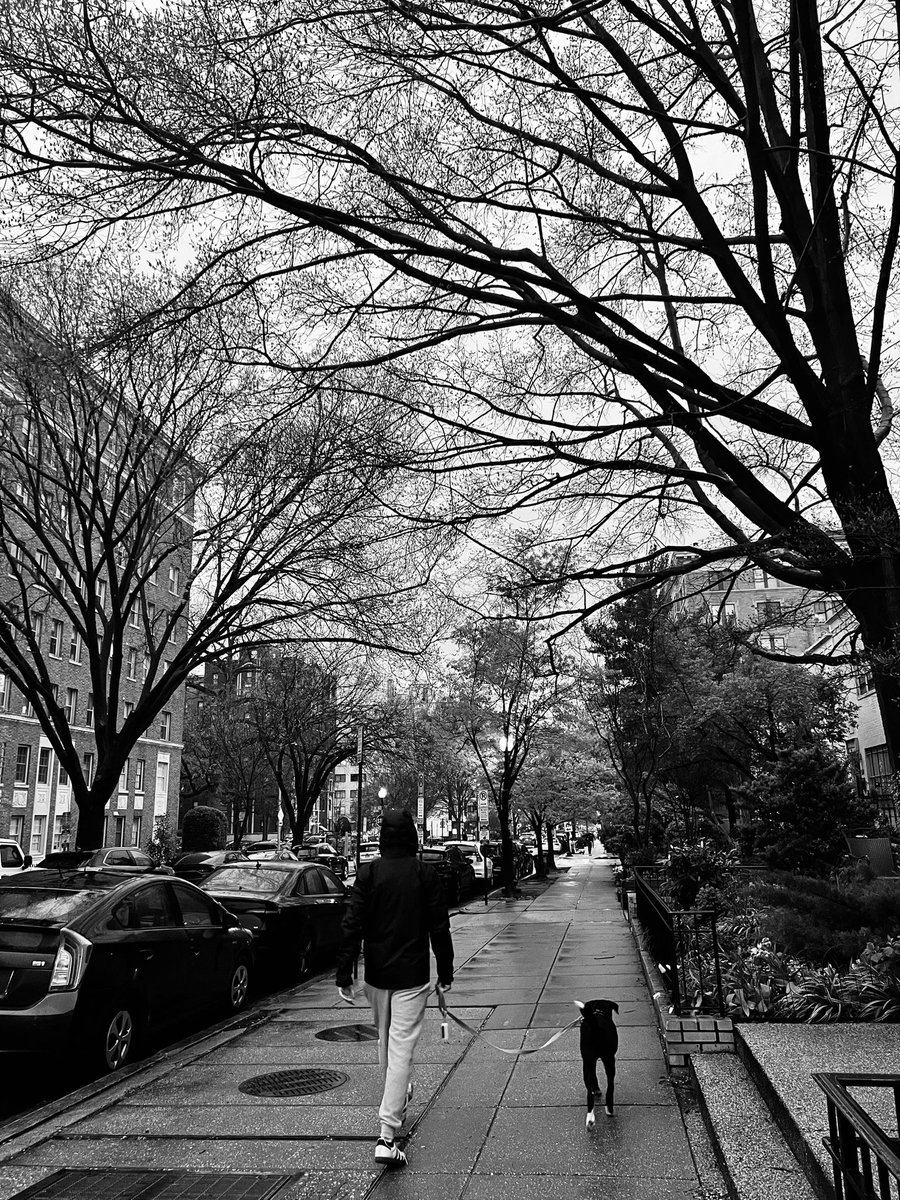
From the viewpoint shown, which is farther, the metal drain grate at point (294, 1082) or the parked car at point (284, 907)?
the parked car at point (284, 907)

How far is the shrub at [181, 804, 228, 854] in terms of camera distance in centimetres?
4631

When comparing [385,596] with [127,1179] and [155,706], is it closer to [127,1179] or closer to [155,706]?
[155,706]

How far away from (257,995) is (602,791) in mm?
27953

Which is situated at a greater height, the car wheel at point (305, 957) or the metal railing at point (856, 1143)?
the metal railing at point (856, 1143)

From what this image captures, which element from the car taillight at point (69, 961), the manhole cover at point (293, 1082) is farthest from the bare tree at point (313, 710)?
the manhole cover at point (293, 1082)

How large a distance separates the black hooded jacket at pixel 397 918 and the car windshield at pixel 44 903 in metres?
3.17

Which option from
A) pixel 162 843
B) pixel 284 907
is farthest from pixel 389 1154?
pixel 162 843

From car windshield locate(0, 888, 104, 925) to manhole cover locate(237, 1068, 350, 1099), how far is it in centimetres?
203

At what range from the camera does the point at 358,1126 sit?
5660 millimetres

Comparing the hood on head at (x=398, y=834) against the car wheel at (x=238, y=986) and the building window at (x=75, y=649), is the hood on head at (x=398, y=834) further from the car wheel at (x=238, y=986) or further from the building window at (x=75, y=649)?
the building window at (x=75, y=649)

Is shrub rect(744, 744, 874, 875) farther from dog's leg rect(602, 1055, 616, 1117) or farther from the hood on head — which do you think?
the hood on head

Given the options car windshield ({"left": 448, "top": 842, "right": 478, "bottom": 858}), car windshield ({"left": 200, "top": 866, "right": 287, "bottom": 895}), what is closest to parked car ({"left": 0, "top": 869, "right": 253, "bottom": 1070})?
car windshield ({"left": 200, "top": 866, "right": 287, "bottom": 895})

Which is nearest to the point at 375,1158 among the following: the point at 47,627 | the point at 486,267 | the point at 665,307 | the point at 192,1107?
the point at 192,1107

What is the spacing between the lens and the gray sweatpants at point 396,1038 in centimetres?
506
